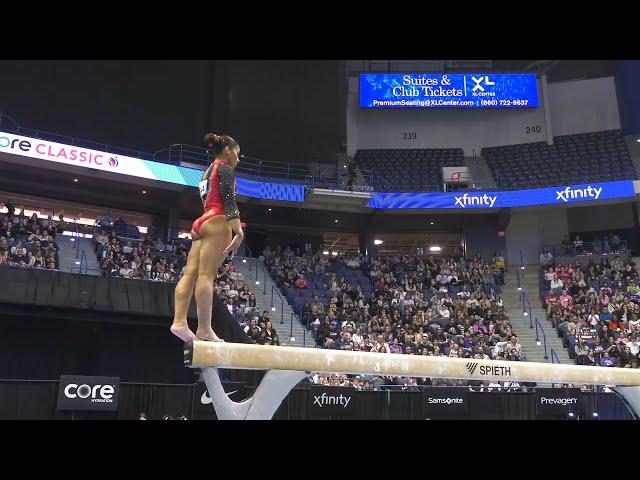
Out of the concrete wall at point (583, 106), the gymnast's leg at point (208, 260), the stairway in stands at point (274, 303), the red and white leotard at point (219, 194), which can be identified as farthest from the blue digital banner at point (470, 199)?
the gymnast's leg at point (208, 260)

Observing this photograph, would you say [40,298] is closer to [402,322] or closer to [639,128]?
[402,322]

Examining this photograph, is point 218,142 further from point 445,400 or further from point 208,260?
point 445,400

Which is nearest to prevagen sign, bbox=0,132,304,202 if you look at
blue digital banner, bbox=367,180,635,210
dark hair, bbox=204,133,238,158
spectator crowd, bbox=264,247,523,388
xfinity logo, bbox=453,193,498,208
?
spectator crowd, bbox=264,247,523,388

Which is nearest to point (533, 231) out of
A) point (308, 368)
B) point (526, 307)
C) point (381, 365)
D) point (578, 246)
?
point (578, 246)

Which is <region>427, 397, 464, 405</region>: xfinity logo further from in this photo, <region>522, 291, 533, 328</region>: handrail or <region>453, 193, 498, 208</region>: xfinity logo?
<region>453, 193, 498, 208</region>: xfinity logo

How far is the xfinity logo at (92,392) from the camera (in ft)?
37.7

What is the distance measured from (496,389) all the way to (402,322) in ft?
15.8

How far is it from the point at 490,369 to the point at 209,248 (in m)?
2.66

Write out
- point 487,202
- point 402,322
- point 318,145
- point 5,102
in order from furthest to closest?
point 318,145 < point 487,202 < point 5,102 < point 402,322

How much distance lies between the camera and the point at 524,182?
80.9ft

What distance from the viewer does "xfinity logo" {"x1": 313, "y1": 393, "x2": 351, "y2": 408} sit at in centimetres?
1297

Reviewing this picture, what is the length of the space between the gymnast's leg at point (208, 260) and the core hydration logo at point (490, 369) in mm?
2178

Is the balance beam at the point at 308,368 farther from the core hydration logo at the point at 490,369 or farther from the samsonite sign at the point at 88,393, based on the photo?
the samsonite sign at the point at 88,393
